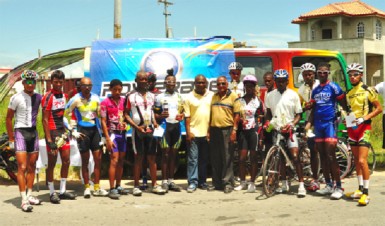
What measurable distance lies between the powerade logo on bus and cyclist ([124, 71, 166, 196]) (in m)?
1.44

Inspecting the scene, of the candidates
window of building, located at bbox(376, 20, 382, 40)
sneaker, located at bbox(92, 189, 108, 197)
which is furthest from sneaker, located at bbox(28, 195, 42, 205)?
window of building, located at bbox(376, 20, 382, 40)

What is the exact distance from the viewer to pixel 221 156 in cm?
857

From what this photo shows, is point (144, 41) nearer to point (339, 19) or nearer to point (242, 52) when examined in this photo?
point (242, 52)

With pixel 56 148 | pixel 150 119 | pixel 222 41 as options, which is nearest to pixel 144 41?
pixel 222 41

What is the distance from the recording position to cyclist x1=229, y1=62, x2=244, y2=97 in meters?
8.93

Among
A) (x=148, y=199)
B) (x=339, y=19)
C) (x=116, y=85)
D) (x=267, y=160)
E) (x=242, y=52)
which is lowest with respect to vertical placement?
(x=148, y=199)

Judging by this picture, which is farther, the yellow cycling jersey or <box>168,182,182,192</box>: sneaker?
<box>168,182,182,192</box>: sneaker

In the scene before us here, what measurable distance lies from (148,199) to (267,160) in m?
1.94

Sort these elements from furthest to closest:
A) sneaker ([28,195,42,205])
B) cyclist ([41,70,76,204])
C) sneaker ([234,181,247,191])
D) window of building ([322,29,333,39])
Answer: window of building ([322,29,333,39]), sneaker ([234,181,247,191]), cyclist ([41,70,76,204]), sneaker ([28,195,42,205])

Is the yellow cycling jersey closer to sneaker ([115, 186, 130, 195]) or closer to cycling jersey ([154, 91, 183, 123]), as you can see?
cycling jersey ([154, 91, 183, 123])

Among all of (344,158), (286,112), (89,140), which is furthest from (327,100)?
(89,140)

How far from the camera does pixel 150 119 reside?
26.8 feet

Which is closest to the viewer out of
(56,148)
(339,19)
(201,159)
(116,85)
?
(56,148)

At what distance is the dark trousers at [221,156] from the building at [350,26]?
3687 cm
